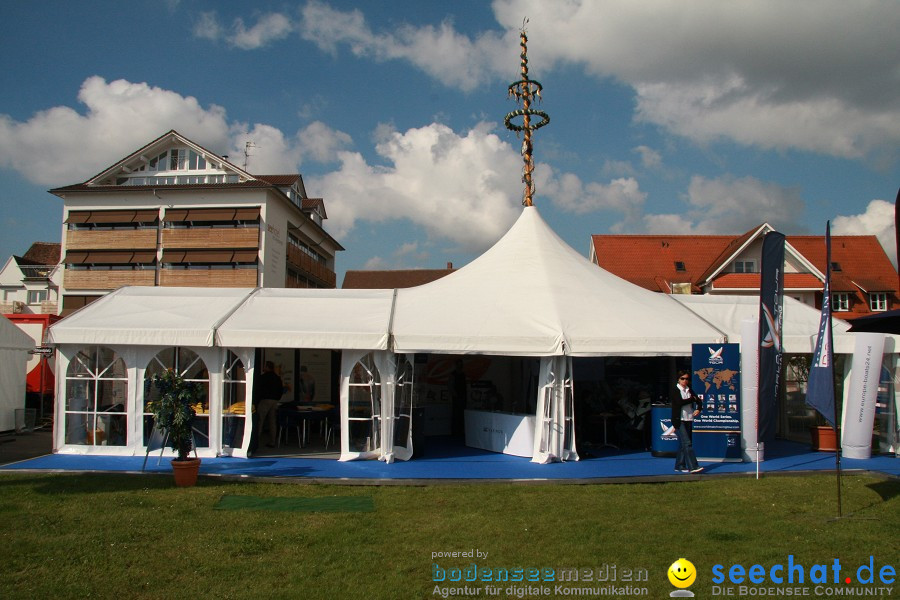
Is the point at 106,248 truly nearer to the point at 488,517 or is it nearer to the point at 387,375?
the point at 387,375

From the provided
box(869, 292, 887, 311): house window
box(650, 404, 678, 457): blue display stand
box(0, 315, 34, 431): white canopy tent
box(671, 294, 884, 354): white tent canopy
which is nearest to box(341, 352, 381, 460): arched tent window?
box(650, 404, 678, 457): blue display stand

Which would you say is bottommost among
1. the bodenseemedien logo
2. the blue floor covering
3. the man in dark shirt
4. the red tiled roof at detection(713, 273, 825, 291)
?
the blue floor covering

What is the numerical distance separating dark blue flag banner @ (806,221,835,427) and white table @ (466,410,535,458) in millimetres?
4394

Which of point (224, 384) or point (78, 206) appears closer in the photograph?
point (224, 384)

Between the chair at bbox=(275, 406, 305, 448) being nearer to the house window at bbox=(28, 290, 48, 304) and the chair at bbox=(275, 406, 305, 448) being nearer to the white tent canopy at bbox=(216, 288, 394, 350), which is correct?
the white tent canopy at bbox=(216, 288, 394, 350)

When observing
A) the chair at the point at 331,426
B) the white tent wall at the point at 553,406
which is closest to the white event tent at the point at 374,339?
the white tent wall at the point at 553,406

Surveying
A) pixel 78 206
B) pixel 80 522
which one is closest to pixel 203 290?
pixel 80 522

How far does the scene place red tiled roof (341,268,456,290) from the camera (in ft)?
134

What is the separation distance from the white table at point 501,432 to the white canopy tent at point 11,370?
10.5 metres

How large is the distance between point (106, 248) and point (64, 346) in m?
26.1

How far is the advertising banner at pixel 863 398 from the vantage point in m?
10.5

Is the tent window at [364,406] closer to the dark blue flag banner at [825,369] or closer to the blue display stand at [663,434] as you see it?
the blue display stand at [663,434]

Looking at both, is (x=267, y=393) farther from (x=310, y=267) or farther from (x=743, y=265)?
(x=310, y=267)

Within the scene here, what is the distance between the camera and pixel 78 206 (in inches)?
1387
